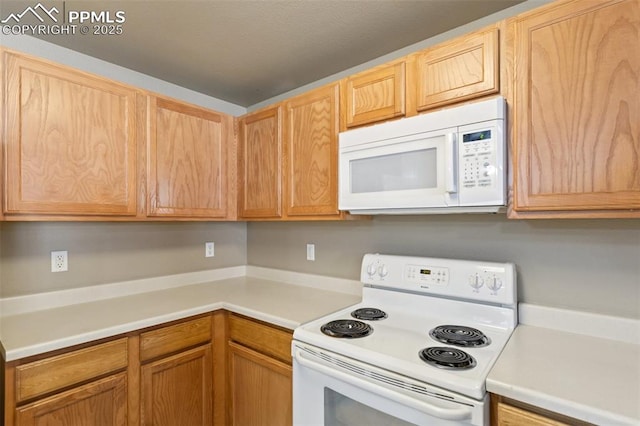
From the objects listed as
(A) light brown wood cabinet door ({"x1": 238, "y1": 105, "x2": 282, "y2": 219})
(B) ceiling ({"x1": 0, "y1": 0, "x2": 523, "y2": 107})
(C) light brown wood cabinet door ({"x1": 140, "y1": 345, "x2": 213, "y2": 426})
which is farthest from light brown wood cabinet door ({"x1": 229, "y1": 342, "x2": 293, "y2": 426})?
(B) ceiling ({"x1": 0, "y1": 0, "x2": 523, "y2": 107})

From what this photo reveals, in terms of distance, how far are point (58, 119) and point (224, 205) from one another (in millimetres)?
1010

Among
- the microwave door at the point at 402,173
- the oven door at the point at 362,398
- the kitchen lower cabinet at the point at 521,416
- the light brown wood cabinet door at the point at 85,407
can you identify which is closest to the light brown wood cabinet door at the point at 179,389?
the light brown wood cabinet door at the point at 85,407

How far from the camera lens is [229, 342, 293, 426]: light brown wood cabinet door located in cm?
157

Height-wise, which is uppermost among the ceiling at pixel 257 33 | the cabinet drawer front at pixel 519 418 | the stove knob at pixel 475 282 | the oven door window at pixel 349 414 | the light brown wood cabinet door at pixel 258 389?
the ceiling at pixel 257 33

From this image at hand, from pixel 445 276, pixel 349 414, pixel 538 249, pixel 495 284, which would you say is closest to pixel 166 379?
pixel 349 414

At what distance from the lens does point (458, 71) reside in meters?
1.35

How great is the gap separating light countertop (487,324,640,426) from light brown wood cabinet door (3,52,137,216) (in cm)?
190

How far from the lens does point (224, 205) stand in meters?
2.25

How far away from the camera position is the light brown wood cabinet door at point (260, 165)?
6.75 feet

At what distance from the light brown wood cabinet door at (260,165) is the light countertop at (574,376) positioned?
4.74ft

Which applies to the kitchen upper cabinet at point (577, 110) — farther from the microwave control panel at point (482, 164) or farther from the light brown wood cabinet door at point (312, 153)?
the light brown wood cabinet door at point (312, 153)

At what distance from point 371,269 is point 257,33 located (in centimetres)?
143

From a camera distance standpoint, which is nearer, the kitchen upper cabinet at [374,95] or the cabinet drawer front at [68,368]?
the cabinet drawer front at [68,368]

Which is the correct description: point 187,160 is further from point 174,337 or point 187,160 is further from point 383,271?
point 383,271
